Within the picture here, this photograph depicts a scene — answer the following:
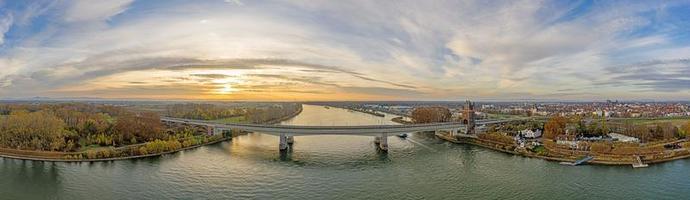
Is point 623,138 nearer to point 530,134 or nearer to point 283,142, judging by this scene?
point 530,134

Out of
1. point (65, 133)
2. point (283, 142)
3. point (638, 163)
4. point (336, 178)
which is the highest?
point (65, 133)

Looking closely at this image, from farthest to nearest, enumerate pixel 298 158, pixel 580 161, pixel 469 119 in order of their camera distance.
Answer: pixel 469 119
pixel 298 158
pixel 580 161

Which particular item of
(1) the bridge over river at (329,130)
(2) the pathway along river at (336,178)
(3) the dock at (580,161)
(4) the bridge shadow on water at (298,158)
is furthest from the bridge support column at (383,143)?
(3) the dock at (580,161)

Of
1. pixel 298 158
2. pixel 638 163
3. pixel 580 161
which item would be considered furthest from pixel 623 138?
pixel 298 158

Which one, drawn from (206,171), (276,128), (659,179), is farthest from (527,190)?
(276,128)

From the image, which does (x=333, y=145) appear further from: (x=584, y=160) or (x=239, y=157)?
(x=584, y=160)

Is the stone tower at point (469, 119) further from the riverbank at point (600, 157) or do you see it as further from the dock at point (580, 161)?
the dock at point (580, 161)

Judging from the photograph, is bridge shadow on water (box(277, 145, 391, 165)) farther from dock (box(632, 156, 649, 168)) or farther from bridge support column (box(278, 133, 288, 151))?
dock (box(632, 156, 649, 168))

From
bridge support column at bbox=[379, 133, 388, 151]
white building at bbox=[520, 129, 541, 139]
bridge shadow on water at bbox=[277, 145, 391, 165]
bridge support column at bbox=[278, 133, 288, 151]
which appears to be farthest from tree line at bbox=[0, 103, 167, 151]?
white building at bbox=[520, 129, 541, 139]

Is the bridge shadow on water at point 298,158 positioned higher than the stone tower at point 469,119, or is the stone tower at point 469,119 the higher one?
the stone tower at point 469,119
